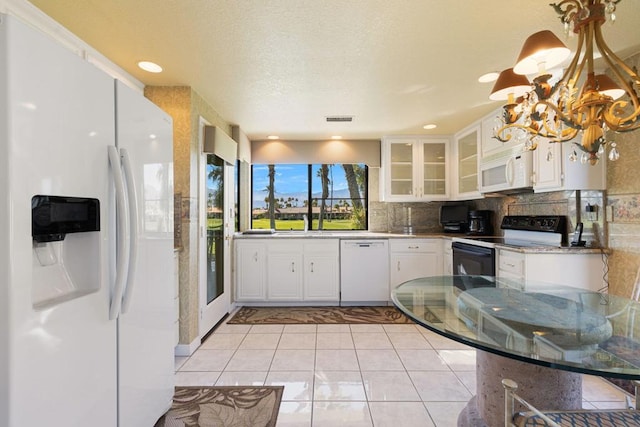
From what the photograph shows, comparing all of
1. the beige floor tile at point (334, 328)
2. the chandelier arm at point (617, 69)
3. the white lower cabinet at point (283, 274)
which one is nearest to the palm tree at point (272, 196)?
the white lower cabinet at point (283, 274)

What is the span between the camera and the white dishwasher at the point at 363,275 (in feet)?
12.6

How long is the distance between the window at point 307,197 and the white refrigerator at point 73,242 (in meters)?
3.07

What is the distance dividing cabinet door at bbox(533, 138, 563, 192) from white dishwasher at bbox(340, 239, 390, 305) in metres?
1.84

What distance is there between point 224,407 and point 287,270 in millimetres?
2036

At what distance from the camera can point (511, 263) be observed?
2.53 meters

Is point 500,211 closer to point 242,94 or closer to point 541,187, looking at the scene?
point 541,187

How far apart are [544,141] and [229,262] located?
342cm

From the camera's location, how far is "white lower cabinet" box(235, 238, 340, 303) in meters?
3.81

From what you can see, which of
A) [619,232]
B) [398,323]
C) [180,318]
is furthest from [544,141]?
[180,318]

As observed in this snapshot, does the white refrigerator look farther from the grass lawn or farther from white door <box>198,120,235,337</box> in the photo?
the grass lawn

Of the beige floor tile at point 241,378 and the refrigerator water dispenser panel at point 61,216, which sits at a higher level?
the refrigerator water dispenser panel at point 61,216

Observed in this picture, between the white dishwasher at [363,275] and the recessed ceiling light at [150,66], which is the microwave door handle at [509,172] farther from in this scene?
the recessed ceiling light at [150,66]

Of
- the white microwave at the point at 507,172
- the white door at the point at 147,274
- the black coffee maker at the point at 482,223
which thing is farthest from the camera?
the black coffee maker at the point at 482,223

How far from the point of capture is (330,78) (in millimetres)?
2361
